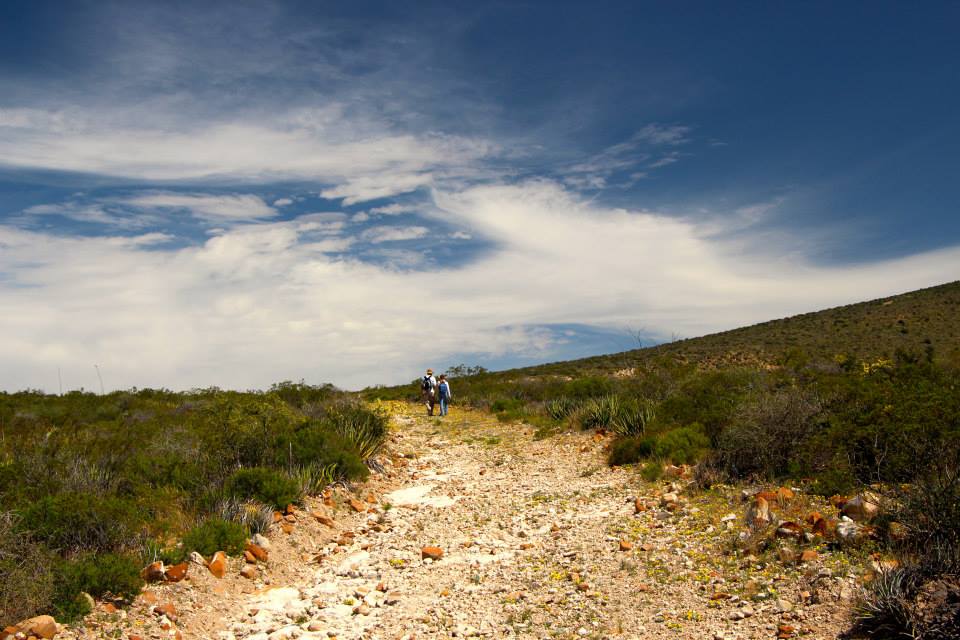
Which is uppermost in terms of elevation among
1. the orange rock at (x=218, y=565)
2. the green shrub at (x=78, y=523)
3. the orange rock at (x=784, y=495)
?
the green shrub at (x=78, y=523)

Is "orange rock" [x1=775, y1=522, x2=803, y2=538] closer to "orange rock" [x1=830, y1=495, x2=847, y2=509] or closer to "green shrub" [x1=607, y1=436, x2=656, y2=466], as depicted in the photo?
"orange rock" [x1=830, y1=495, x2=847, y2=509]

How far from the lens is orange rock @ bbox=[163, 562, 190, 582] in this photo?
6586mm

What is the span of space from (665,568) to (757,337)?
5417 cm

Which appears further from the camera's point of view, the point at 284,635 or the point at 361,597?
the point at 361,597

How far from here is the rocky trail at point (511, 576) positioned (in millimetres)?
5754

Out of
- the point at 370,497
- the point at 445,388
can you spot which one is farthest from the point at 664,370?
the point at 370,497

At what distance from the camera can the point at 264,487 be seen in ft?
30.3

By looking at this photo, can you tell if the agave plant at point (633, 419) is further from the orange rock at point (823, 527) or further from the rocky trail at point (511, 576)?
the orange rock at point (823, 527)

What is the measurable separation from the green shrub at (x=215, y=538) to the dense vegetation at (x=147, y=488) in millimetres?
13

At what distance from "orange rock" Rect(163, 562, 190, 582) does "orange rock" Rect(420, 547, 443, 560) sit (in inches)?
114

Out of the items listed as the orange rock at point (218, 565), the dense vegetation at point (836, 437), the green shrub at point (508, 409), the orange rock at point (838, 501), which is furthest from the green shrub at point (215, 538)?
the green shrub at point (508, 409)

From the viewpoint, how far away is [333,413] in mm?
15398

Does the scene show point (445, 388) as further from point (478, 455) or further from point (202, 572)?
point (202, 572)

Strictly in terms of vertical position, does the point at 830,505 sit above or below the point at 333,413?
below
